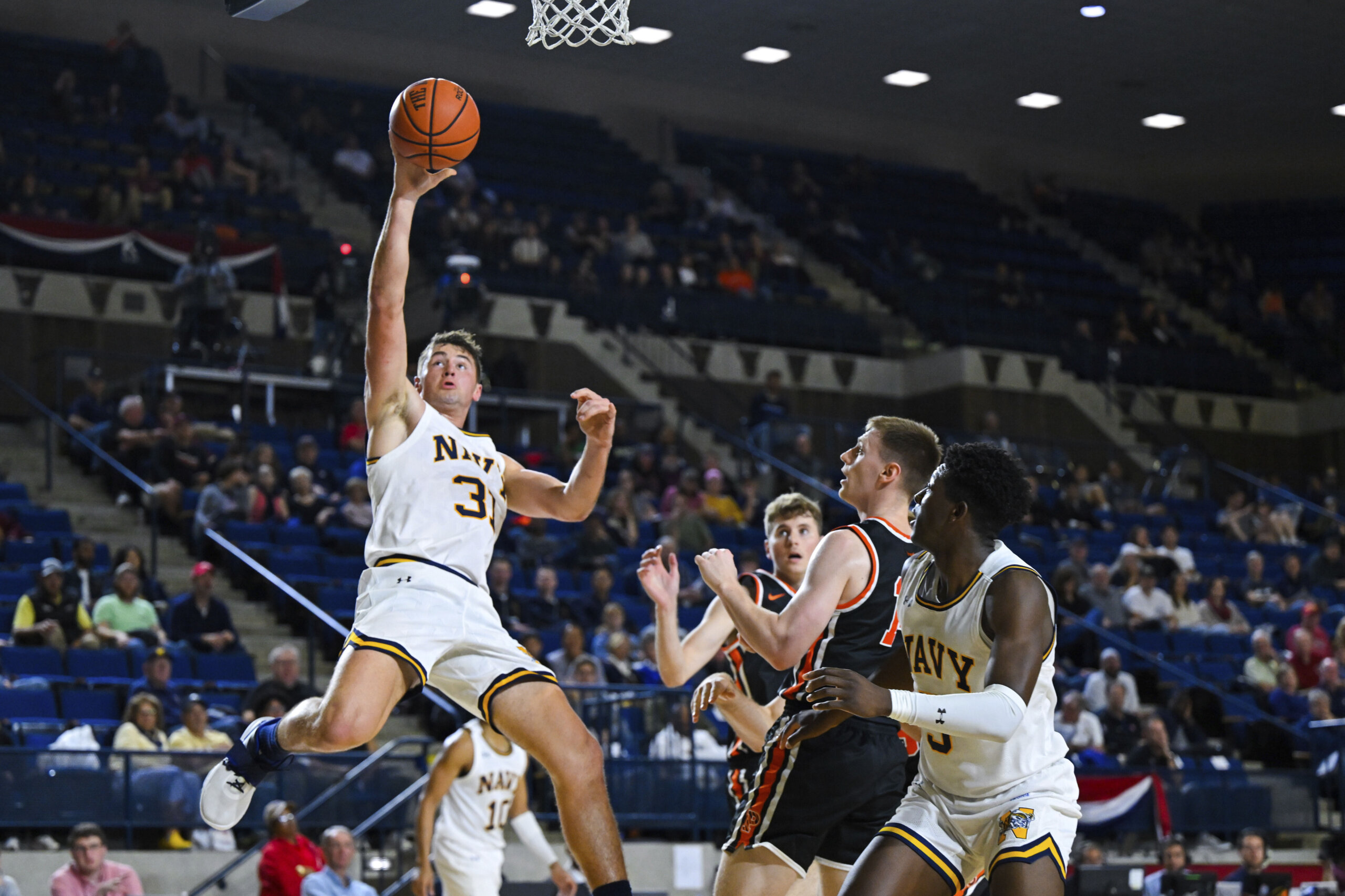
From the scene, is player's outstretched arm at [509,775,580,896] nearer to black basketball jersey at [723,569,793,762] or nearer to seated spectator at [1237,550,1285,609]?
black basketball jersey at [723,569,793,762]

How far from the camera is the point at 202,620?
12492mm

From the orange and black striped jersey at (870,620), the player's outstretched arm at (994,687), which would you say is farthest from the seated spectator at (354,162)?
the player's outstretched arm at (994,687)

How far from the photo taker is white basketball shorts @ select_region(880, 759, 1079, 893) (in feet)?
14.9

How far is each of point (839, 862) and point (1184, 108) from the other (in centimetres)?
2202

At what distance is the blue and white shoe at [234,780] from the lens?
557 centimetres

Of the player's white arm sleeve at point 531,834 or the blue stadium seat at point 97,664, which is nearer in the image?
the player's white arm sleeve at point 531,834

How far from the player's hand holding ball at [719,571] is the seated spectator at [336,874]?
495cm

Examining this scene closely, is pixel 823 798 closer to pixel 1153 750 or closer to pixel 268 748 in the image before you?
pixel 268 748

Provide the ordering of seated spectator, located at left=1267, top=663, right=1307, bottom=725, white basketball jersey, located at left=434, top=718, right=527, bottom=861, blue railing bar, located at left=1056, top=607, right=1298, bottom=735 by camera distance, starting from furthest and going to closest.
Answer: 1. seated spectator, located at left=1267, top=663, right=1307, bottom=725
2. blue railing bar, located at left=1056, top=607, right=1298, bottom=735
3. white basketball jersey, located at left=434, top=718, right=527, bottom=861

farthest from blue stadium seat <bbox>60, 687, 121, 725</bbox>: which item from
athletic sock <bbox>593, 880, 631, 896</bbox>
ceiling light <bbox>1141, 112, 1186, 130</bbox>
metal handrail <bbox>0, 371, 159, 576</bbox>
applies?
ceiling light <bbox>1141, 112, 1186, 130</bbox>

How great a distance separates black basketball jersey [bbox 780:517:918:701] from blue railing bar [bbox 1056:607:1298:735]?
9.77 m

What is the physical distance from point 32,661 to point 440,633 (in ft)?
23.0

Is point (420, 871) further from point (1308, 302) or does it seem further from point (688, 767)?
point (1308, 302)

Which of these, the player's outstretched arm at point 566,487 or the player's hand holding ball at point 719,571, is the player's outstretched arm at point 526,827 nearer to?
the player's outstretched arm at point 566,487
